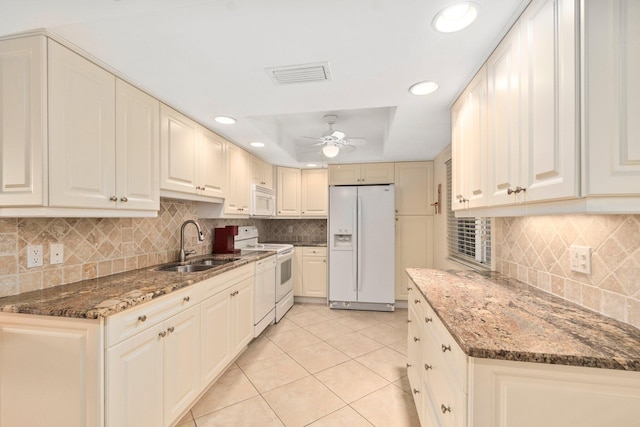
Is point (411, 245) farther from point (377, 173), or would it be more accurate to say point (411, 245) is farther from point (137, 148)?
point (137, 148)

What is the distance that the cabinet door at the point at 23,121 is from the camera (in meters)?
1.27

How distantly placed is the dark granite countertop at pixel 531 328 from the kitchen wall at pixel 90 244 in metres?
2.09

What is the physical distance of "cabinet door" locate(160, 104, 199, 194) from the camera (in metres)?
2.00

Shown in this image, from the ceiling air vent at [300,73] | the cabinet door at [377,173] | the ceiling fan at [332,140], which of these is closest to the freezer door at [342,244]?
the cabinet door at [377,173]

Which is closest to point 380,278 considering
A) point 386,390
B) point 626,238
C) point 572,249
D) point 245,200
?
point 386,390

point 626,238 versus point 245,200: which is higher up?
point 245,200

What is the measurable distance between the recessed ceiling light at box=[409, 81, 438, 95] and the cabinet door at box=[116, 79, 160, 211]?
5.87ft

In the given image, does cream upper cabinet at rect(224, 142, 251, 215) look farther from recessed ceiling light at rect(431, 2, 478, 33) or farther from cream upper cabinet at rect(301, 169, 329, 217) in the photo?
recessed ceiling light at rect(431, 2, 478, 33)

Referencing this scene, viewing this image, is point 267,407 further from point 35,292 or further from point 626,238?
point 626,238

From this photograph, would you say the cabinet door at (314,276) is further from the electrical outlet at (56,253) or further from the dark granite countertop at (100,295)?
the electrical outlet at (56,253)

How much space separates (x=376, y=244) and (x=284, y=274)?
1367mm

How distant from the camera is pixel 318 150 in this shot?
4133 mm

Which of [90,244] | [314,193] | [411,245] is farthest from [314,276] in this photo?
[90,244]

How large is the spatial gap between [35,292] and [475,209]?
8.40 feet
